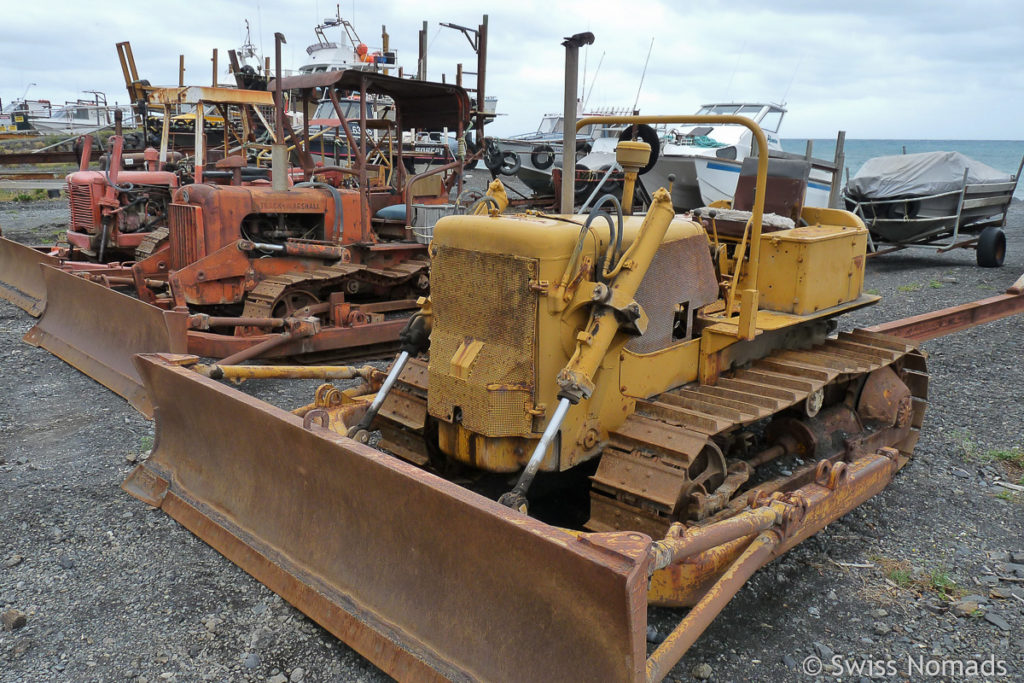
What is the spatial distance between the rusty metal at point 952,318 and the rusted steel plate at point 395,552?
12.6 feet

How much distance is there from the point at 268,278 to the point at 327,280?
53 cm

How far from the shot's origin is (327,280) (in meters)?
7.33

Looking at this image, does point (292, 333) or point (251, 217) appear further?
point (251, 217)

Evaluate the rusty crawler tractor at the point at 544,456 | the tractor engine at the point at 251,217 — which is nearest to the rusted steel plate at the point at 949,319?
the rusty crawler tractor at the point at 544,456

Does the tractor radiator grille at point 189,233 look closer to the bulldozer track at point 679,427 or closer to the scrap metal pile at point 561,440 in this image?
the scrap metal pile at point 561,440

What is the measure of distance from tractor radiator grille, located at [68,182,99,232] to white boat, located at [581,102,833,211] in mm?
8309

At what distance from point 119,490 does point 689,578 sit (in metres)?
3.23

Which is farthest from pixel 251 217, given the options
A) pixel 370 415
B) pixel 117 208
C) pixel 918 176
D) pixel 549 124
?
pixel 549 124

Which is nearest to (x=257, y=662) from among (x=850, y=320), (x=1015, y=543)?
(x=1015, y=543)

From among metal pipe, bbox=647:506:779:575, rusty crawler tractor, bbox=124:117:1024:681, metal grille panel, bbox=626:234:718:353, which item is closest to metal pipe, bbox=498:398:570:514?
rusty crawler tractor, bbox=124:117:1024:681

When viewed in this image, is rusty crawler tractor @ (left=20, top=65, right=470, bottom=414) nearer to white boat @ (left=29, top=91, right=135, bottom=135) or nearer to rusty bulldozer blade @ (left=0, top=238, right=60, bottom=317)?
rusty bulldozer blade @ (left=0, top=238, right=60, bottom=317)

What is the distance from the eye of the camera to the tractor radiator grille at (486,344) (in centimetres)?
338

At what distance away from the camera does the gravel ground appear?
305 cm

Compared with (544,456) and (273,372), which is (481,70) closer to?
(273,372)
